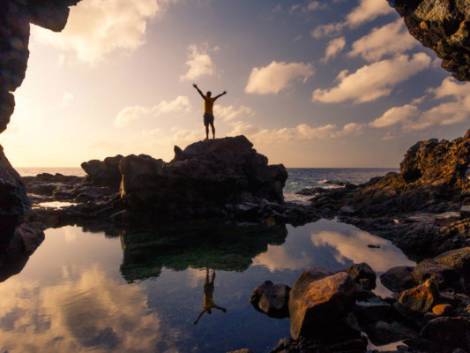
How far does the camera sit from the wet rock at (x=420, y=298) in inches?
361

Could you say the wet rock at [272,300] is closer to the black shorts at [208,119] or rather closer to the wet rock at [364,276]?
the wet rock at [364,276]

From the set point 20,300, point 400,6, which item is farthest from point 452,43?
point 20,300

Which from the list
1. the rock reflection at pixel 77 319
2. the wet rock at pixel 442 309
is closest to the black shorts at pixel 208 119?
the rock reflection at pixel 77 319

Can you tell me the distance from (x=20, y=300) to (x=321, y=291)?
995cm

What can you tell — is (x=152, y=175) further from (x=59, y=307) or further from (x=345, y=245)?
(x=59, y=307)

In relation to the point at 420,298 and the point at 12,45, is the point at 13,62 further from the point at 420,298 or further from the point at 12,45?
the point at 420,298

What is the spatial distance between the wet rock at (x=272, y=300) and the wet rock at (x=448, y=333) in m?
3.64

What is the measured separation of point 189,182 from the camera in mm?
31281

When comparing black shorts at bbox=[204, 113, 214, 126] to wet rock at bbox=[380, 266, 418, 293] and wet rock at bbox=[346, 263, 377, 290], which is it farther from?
wet rock at bbox=[380, 266, 418, 293]

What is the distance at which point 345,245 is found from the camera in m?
18.7

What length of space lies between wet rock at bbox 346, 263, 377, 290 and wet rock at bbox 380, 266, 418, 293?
0.58 m

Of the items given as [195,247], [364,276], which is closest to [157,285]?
[195,247]

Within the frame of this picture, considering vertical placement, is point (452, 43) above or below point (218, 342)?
above

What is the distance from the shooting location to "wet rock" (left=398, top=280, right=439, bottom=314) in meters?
9.16
